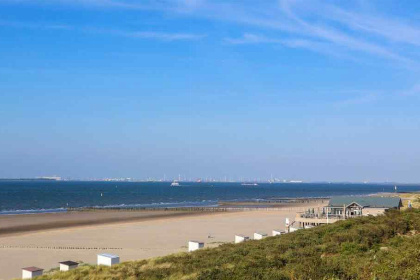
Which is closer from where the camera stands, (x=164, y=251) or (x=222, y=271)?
(x=222, y=271)

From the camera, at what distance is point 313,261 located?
13703 mm

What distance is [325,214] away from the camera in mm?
37656

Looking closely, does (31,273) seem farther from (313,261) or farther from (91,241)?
(91,241)

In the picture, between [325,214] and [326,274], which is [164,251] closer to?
[325,214]

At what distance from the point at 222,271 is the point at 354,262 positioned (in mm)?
3891

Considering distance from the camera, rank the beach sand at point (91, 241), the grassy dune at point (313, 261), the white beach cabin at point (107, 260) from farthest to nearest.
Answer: the beach sand at point (91, 241) < the white beach cabin at point (107, 260) < the grassy dune at point (313, 261)

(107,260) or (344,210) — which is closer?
(107,260)

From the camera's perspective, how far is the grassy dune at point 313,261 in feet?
37.9

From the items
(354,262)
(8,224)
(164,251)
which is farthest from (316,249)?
(8,224)

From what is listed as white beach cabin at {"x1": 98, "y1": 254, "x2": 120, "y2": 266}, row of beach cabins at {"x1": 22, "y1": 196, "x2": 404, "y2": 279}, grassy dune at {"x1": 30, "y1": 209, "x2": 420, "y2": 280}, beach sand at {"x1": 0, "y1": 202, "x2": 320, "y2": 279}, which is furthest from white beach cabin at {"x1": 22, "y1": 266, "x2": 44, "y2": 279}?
row of beach cabins at {"x1": 22, "y1": 196, "x2": 404, "y2": 279}

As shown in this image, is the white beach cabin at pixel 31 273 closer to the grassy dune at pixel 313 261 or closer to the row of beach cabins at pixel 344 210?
the grassy dune at pixel 313 261

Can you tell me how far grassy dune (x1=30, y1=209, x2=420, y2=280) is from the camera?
11.6 meters

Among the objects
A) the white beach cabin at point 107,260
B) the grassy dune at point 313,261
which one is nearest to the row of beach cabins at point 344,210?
the grassy dune at point 313,261

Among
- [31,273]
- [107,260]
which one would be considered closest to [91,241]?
[107,260]
